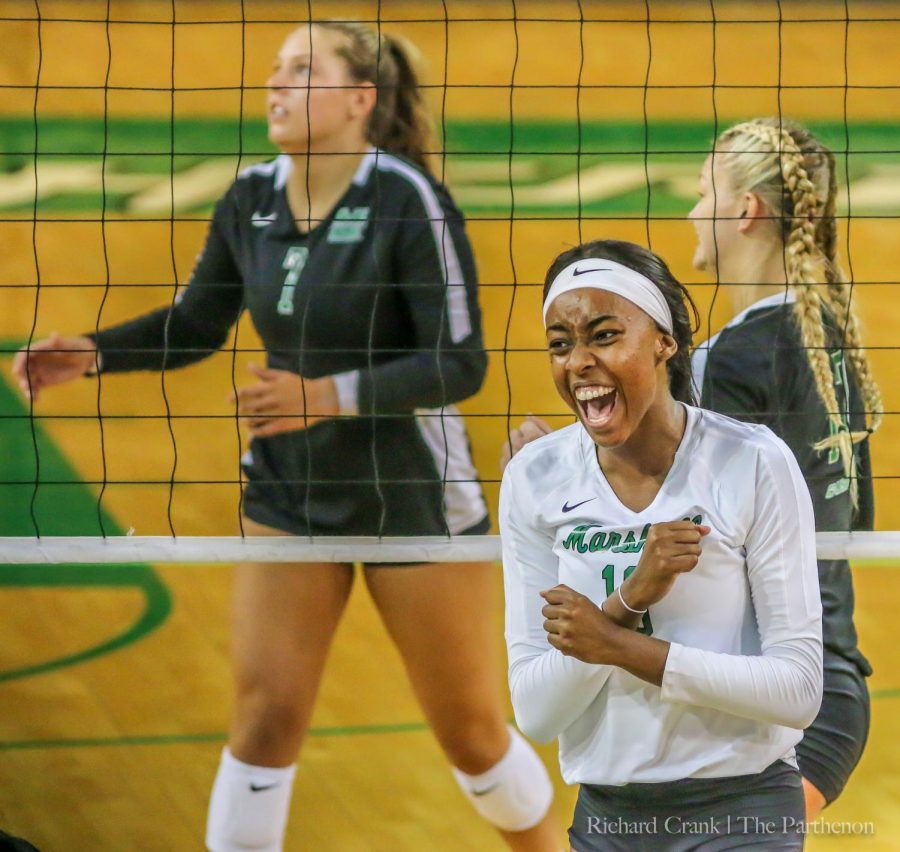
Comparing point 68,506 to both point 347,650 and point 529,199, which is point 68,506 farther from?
point 529,199

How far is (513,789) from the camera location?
309 cm

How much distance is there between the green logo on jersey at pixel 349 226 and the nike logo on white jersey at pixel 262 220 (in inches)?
6.2

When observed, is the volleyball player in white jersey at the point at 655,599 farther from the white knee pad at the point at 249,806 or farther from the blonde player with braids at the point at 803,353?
the white knee pad at the point at 249,806

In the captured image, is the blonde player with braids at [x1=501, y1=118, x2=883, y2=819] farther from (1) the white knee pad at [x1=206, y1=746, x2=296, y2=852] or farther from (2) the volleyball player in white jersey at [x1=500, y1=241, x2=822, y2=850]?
(1) the white knee pad at [x1=206, y1=746, x2=296, y2=852]

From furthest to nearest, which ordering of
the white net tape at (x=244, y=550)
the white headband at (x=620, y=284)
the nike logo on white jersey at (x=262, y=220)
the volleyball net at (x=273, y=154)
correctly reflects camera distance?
1. the volleyball net at (x=273, y=154)
2. the nike logo on white jersey at (x=262, y=220)
3. the white net tape at (x=244, y=550)
4. the white headband at (x=620, y=284)

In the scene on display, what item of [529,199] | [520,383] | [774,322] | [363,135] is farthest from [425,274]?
[529,199]

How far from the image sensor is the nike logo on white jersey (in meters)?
3.06

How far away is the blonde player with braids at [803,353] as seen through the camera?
2.47m

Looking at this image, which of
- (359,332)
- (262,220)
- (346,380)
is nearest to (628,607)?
(346,380)

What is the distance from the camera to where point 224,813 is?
9.87 feet

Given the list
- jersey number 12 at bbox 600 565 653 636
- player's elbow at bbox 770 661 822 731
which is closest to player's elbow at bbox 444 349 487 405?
jersey number 12 at bbox 600 565 653 636

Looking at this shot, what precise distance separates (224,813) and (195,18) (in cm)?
229

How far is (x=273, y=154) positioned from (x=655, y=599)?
2.38 meters

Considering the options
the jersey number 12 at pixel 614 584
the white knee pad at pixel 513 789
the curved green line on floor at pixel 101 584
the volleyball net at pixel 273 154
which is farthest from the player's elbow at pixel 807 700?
the curved green line on floor at pixel 101 584
